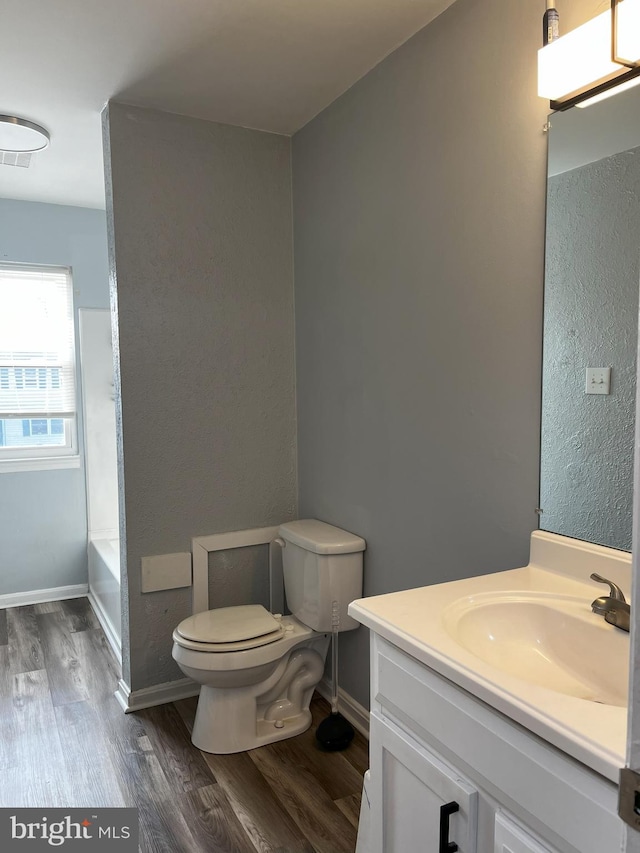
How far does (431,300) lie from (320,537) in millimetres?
995

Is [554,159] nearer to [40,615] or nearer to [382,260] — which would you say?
[382,260]

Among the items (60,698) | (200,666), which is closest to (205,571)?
(200,666)

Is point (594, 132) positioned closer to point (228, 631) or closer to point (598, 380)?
point (598, 380)

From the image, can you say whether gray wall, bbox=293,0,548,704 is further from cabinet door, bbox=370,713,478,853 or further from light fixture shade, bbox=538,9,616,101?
cabinet door, bbox=370,713,478,853

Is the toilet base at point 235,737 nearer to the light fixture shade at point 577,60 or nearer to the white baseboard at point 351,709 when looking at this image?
the white baseboard at point 351,709

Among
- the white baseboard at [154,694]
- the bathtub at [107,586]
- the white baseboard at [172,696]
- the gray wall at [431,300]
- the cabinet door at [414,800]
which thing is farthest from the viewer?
the bathtub at [107,586]

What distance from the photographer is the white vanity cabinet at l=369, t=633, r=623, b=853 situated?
88 cm

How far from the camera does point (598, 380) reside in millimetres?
1438

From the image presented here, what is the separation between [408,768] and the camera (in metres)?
1.23

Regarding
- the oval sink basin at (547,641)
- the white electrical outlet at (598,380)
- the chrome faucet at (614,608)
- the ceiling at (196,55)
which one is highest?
the ceiling at (196,55)

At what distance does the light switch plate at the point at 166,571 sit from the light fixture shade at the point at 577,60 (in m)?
2.08

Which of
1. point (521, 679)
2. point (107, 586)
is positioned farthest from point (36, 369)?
point (521, 679)

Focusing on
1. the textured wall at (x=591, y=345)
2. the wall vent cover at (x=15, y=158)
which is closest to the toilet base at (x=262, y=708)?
the textured wall at (x=591, y=345)

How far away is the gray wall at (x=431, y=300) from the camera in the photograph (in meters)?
1.66
